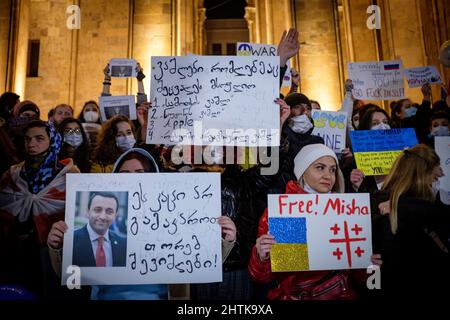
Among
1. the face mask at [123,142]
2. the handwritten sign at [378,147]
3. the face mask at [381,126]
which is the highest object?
the face mask at [381,126]

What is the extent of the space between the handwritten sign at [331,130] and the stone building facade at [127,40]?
732cm

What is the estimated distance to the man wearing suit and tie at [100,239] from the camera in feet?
8.78

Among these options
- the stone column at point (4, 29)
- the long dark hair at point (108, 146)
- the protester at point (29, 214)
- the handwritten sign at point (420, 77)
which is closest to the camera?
the protester at point (29, 214)

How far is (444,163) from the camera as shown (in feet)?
12.4

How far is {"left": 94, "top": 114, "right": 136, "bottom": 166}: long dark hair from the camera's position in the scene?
13.6 ft

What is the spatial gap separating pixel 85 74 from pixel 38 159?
335 inches

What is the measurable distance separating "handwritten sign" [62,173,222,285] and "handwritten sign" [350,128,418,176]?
6.13 feet

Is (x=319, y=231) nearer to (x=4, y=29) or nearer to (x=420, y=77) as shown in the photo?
(x=420, y=77)

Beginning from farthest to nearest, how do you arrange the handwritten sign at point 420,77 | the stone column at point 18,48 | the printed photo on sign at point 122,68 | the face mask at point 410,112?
the stone column at point 18,48, the handwritten sign at point 420,77, the printed photo on sign at point 122,68, the face mask at point 410,112

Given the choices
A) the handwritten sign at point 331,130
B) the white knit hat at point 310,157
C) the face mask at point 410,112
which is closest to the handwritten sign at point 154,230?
the white knit hat at point 310,157

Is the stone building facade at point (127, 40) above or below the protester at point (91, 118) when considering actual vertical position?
above

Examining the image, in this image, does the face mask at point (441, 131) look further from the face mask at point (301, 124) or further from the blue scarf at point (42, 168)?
the blue scarf at point (42, 168)

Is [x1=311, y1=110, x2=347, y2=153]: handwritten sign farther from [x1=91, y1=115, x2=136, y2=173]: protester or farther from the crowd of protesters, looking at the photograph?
[x1=91, y1=115, x2=136, y2=173]: protester

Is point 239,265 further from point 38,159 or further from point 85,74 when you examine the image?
point 85,74
